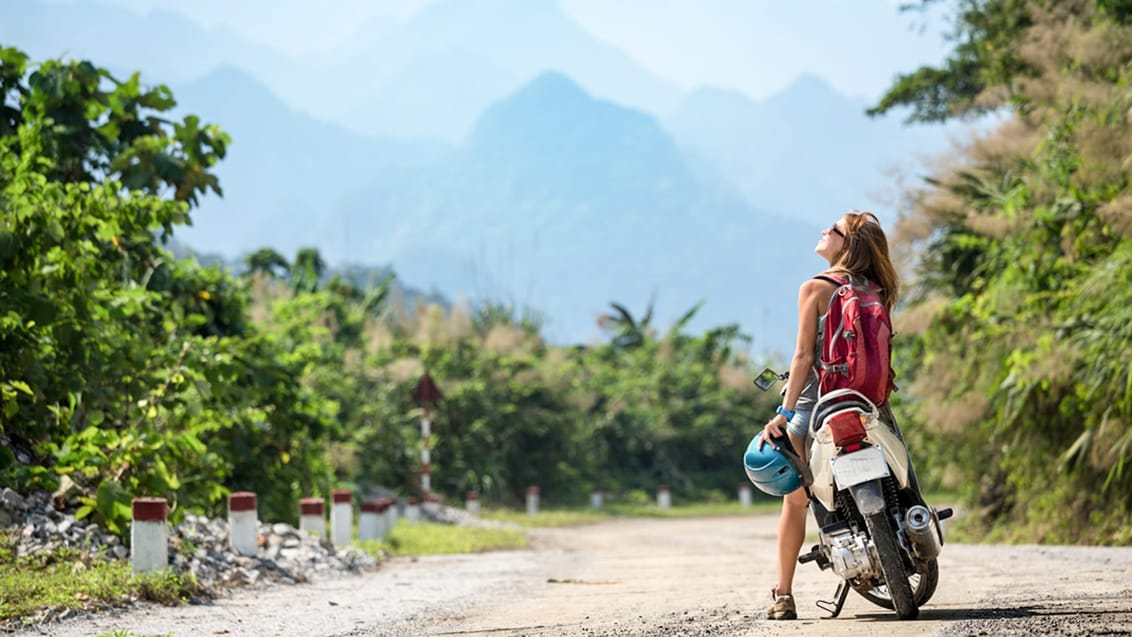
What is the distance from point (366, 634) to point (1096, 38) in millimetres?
12772

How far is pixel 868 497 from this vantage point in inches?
246

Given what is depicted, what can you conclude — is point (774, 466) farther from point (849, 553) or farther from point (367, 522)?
point (367, 522)

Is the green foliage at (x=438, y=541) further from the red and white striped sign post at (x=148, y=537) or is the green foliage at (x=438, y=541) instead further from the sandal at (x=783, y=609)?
the sandal at (x=783, y=609)

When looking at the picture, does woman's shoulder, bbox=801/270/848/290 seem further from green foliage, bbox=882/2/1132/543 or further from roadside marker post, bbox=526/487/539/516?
roadside marker post, bbox=526/487/539/516

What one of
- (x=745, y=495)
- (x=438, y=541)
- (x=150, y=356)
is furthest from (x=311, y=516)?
(x=745, y=495)

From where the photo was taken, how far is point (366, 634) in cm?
683

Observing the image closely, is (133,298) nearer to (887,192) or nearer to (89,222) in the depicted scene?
(89,222)

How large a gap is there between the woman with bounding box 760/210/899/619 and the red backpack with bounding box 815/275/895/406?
65mm

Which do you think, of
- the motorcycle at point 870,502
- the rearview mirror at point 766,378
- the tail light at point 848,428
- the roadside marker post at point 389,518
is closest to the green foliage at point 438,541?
the roadside marker post at point 389,518

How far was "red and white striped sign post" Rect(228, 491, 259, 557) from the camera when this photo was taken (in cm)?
1134

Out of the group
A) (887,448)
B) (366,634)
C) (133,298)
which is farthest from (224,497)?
(887,448)

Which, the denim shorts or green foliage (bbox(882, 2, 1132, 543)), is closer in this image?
the denim shorts

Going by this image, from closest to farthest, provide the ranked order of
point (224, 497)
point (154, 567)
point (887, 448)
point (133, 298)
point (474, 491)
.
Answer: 1. point (887, 448)
2. point (154, 567)
3. point (133, 298)
4. point (224, 497)
5. point (474, 491)

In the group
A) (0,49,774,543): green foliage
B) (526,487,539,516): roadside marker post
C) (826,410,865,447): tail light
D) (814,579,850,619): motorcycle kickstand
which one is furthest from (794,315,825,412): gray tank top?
(526,487,539,516): roadside marker post
